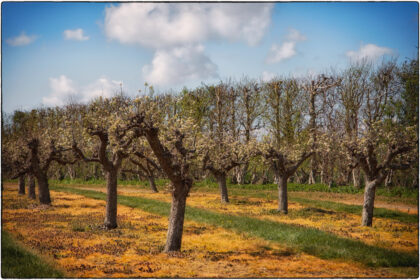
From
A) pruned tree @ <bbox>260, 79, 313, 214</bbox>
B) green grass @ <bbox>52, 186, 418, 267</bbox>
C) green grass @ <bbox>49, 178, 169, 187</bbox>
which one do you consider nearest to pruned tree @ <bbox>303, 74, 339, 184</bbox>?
pruned tree @ <bbox>260, 79, 313, 214</bbox>

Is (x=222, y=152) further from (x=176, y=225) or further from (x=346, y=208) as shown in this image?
(x=176, y=225)

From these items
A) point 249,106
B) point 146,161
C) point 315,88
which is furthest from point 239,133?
point 146,161

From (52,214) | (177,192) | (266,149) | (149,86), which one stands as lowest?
(52,214)

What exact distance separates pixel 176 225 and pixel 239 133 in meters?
35.9

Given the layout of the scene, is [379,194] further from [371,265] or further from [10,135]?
[10,135]

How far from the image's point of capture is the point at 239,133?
50.2 m

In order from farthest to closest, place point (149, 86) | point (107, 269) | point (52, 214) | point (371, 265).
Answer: point (52, 214), point (149, 86), point (371, 265), point (107, 269)

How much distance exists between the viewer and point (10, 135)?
39375mm

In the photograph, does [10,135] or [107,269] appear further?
[10,135]

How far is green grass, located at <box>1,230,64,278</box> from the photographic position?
413 inches

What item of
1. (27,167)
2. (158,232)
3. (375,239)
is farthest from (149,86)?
(27,167)

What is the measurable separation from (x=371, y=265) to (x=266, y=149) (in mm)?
16325

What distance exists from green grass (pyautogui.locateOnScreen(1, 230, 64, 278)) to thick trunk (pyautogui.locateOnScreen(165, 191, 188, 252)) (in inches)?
198

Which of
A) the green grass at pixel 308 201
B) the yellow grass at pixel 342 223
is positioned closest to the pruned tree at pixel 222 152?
the yellow grass at pixel 342 223
